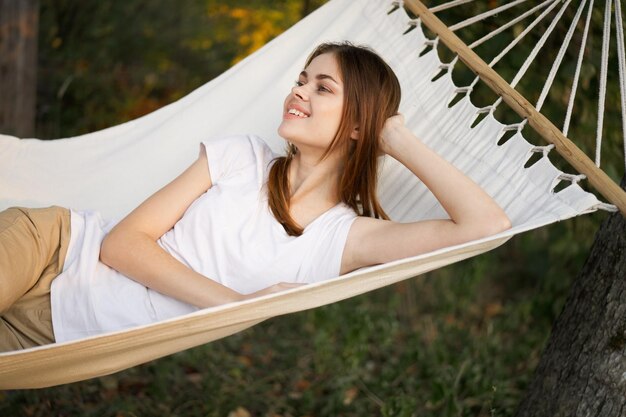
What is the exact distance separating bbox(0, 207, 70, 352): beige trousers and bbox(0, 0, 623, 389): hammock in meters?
0.20

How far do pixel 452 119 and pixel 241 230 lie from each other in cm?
66

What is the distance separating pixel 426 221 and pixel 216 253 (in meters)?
0.53

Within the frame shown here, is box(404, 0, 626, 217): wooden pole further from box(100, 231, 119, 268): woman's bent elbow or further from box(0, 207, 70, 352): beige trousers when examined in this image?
box(0, 207, 70, 352): beige trousers

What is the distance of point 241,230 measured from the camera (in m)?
1.94

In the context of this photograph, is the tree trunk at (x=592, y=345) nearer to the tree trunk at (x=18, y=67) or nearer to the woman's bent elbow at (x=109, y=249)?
the woman's bent elbow at (x=109, y=249)

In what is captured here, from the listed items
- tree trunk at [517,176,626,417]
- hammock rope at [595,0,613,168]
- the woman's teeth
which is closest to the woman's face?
the woman's teeth

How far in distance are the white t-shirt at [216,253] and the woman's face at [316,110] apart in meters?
0.19

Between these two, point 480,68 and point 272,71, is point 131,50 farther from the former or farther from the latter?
point 480,68

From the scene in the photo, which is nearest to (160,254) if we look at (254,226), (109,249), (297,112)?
(109,249)

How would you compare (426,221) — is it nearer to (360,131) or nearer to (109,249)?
(360,131)

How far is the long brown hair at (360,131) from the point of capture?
6.30 ft

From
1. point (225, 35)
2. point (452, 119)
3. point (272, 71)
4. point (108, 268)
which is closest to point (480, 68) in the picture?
point (452, 119)

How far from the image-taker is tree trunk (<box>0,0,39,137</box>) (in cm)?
344

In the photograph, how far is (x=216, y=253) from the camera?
1917 millimetres
